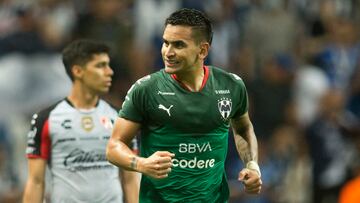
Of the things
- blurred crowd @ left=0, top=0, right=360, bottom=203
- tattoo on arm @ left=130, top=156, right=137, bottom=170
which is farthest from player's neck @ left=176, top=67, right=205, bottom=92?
blurred crowd @ left=0, top=0, right=360, bottom=203

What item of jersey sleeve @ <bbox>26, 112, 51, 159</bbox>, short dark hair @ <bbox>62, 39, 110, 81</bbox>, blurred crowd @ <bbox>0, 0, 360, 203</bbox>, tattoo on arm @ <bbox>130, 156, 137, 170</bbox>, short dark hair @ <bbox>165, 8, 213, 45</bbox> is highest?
short dark hair @ <bbox>165, 8, 213, 45</bbox>

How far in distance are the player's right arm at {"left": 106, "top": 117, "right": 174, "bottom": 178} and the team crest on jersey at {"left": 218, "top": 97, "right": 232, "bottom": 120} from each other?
60 cm

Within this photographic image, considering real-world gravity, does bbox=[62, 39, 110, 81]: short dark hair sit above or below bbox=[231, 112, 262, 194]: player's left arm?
above

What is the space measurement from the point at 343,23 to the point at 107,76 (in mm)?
6498

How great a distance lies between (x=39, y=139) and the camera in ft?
28.1

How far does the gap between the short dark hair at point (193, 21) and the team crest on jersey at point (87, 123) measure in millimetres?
1786

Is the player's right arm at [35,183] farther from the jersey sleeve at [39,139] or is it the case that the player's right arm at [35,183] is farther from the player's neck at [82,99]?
the player's neck at [82,99]

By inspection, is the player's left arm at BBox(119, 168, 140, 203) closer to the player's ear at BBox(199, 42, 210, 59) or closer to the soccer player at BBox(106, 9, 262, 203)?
the soccer player at BBox(106, 9, 262, 203)

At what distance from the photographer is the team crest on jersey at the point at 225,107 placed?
7344 millimetres

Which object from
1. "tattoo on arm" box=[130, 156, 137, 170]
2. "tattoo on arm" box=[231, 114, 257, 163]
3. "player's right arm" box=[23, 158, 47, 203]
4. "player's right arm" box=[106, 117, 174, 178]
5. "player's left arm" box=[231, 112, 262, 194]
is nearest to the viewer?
"player's right arm" box=[106, 117, 174, 178]

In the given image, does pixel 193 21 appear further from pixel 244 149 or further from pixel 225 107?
pixel 244 149

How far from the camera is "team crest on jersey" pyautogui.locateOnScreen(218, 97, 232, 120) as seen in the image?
24.1 feet

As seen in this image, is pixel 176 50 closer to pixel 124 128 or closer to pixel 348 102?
pixel 124 128

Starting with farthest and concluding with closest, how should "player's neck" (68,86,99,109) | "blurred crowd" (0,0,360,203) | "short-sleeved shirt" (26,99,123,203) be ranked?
"blurred crowd" (0,0,360,203) → "player's neck" (68,86,99,109) → "short-sleeved shirt" (26,99,123,203)
